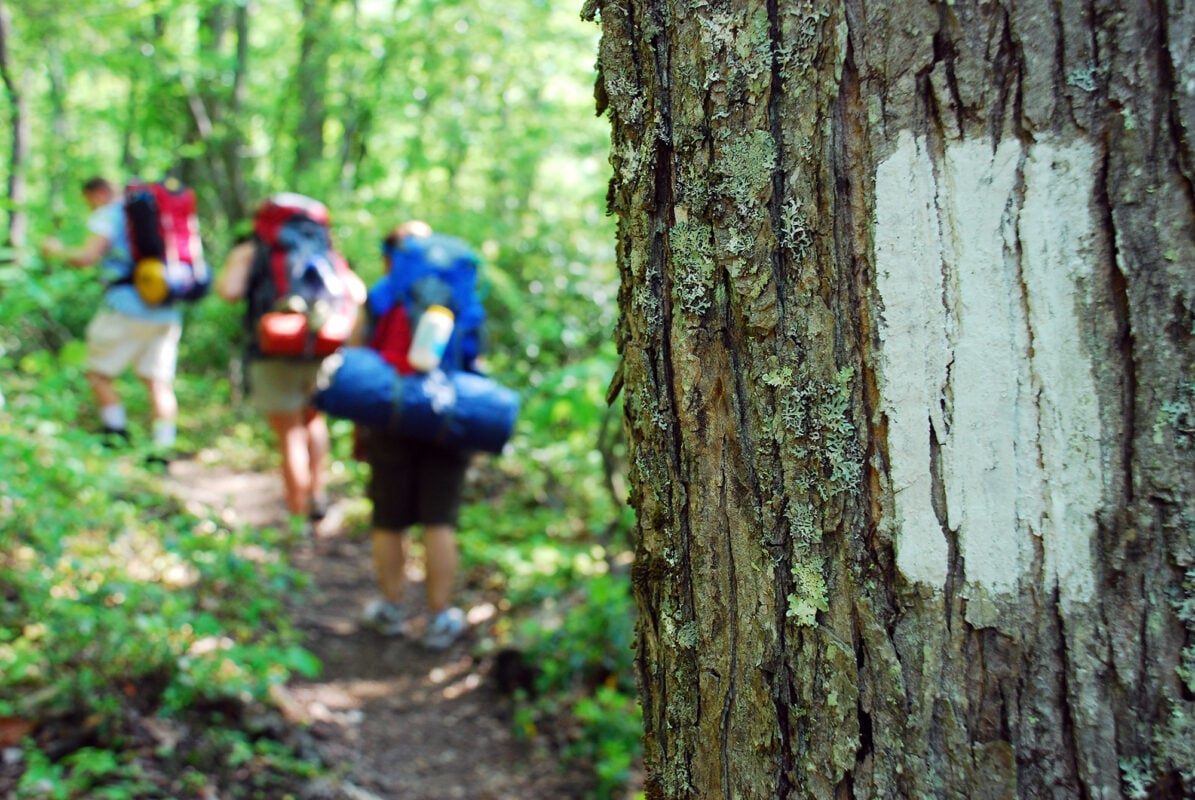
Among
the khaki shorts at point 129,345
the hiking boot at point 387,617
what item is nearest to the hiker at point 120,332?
the khaki shorts at point 129,345

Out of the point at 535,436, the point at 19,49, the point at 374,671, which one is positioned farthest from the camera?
the point at 19,49

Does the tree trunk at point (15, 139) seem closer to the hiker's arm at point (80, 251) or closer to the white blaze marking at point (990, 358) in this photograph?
the hiker's arm at point (80, 251)

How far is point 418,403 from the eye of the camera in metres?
3.93

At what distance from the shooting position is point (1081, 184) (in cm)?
94

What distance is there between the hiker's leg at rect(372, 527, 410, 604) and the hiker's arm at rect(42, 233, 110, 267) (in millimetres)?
2659

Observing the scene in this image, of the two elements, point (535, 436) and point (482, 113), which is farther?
point (482, 113)

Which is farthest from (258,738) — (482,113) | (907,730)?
(482,113)

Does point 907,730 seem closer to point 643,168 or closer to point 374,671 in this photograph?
point 643,168

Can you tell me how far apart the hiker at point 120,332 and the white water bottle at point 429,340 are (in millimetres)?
3090

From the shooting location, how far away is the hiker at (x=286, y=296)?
5.16 metres

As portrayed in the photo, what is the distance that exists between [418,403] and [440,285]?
2.00ft

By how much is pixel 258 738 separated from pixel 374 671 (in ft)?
3.43

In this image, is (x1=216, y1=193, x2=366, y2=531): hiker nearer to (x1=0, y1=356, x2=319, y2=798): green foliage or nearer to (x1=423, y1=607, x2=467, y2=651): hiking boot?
(x1=0, y1=356, x2=319, y2=798): green foliage

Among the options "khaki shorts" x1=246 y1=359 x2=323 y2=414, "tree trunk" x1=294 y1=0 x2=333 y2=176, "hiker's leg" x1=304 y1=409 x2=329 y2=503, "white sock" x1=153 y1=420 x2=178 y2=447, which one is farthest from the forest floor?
"tree trunk" x1=294 y1=0 x2=333 y2=176
